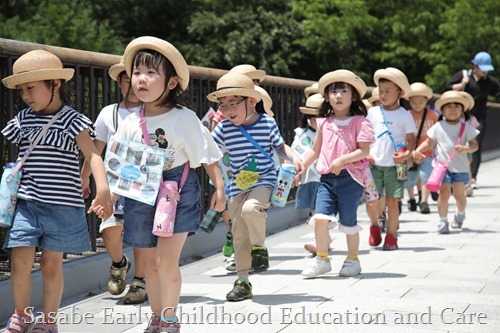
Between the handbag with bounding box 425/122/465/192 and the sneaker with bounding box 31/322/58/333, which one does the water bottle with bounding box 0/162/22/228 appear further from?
the handbag with bounding box 425/122/465/192

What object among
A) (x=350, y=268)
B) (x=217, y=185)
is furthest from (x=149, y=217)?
(x=350, y=268)

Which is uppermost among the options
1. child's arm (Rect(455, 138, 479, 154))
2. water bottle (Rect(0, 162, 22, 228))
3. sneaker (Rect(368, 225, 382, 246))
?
water bottle (Rect(0, 162, 22, 228))

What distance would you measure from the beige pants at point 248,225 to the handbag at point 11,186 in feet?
7.14

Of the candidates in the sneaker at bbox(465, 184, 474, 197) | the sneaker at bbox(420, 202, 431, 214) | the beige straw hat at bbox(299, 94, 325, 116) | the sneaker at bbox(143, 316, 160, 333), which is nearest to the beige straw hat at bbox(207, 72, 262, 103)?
the sneaker at bbox(143, 316, 160, 333)

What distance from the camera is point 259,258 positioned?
8.00 meters

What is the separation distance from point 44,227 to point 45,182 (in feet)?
0.84

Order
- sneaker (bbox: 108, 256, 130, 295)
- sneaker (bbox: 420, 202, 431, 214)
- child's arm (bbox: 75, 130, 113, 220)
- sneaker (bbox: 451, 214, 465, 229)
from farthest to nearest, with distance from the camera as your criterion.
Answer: sneaker (bbox: 420, 202, 431, 214), sneaker (bbox: 451, 214, 465, 229), sneaker (bbox: 108, 256, 130, 295), child's arm (bbox: 75, 130, 113, 220)

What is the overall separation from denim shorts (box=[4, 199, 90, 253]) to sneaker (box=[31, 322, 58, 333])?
421 mm

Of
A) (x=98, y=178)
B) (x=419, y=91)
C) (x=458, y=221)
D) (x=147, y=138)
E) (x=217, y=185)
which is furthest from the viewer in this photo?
(x=419, y=91)

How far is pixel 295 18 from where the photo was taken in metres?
43.1

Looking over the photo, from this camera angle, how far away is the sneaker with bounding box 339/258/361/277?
808 centimetres

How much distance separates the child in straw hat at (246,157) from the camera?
739cm

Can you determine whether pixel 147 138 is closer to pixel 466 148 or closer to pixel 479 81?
pixel 466 148

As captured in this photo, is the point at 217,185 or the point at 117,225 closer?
the point at 217,185
